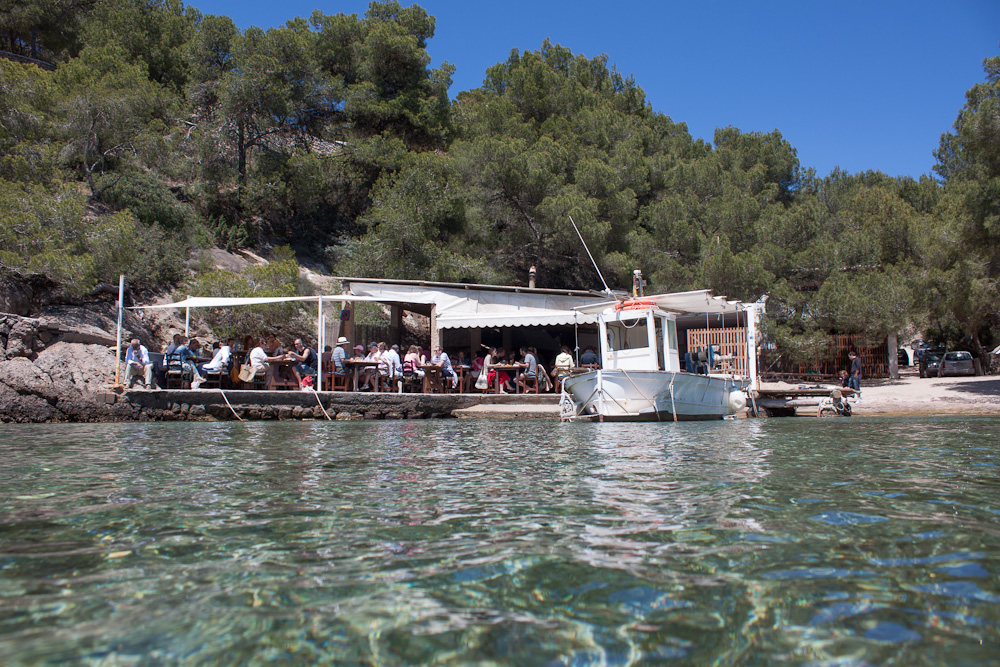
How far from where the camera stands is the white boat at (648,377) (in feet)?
41.3

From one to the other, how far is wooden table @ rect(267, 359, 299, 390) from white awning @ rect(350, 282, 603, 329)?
132 inches

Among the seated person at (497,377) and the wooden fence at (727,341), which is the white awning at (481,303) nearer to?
the seated person at (497,377)

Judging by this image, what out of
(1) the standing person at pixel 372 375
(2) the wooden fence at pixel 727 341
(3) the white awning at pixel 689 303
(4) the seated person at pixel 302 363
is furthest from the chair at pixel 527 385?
(4) the seated person at pixel 302 363

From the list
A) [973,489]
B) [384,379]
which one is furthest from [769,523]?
[384,379]

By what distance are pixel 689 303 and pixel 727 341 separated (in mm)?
4512

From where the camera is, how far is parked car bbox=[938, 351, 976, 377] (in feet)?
79.5

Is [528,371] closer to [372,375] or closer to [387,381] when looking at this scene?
[387,381]

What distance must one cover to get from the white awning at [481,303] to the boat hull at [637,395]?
3287 mm

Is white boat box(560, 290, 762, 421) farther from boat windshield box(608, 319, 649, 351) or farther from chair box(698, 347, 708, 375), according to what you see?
chair box(698, 347, 708, 375)

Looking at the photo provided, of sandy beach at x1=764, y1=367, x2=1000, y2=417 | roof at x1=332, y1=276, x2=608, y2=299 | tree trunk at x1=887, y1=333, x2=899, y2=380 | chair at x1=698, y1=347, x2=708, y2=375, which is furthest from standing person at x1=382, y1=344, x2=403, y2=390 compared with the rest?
tree trunk at x1=887, y1=333, x2=899, y2=380

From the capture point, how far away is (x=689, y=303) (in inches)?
546

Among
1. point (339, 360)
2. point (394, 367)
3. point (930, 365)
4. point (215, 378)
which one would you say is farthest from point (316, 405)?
point (930, 365)

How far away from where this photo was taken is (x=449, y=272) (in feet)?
77.9

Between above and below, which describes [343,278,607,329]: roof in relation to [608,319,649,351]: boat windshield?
above
